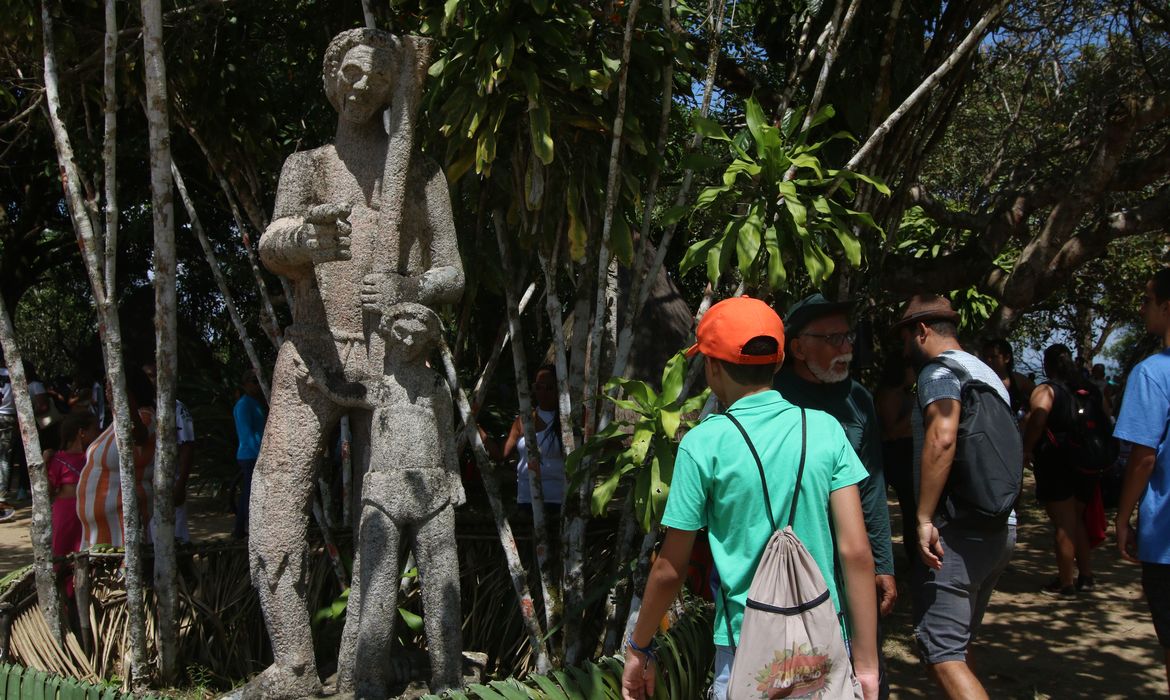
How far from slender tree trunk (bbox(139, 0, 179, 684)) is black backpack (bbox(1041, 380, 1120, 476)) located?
5.55 metres

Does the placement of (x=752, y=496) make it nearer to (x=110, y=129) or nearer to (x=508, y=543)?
(x=508, y=543)

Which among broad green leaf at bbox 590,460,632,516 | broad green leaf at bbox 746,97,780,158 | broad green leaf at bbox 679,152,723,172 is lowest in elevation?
broad green leaf at bbox 590,460,632,516

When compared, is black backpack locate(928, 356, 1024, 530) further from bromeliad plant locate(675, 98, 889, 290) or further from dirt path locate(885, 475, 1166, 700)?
dirt path locate(885, 475, 1166, 700)

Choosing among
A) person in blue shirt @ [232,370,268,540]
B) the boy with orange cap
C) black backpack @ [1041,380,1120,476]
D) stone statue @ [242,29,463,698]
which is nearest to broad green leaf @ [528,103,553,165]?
stone statue @ [242,29,463,698]

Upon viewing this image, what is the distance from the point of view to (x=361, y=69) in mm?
3715

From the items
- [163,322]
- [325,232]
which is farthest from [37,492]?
[325,232]

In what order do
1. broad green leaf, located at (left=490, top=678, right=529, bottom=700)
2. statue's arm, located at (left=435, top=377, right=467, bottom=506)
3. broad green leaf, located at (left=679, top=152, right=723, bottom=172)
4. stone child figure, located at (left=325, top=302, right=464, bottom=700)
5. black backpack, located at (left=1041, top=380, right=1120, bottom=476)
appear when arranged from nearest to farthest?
broad green leaf, located at (left=490, top=678, right=529, bottom=700) → stone child figure, located at (left=325, top=302, right=464, bottom=700) → statue's arm, located at (left=435, top=377, right=467, bottom=506) → broad green leaf, located at (left=679, top=152, right=723, bottom=172) → black backpack, located at (left=1041, top=380, right=1120, bottom=476)

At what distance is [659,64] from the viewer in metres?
4.46

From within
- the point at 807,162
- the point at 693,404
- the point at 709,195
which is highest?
the point at 807,162

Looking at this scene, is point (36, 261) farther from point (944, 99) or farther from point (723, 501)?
point (723, 501)

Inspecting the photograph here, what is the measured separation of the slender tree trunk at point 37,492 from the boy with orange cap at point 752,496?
11.1 feet

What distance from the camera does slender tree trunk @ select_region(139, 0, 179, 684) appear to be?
4.07 metres

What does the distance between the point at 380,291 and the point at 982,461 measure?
93.2 inches

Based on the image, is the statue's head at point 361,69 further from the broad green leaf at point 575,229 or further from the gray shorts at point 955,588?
the gray shorts at point 955,588
